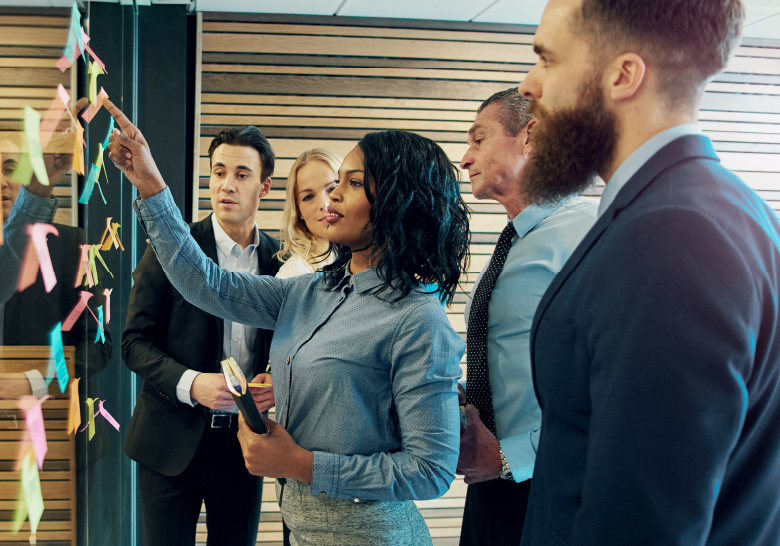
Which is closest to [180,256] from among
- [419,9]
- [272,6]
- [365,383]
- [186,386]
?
[365,383]

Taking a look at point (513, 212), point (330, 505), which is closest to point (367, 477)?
point (330, 505)

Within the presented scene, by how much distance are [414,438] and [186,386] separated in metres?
1.02

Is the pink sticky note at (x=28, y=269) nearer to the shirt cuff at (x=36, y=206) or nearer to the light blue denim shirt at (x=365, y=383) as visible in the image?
the shirt cuff at (x=36, y=206)

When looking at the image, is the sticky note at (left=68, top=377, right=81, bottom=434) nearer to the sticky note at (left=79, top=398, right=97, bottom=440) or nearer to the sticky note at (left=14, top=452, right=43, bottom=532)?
the sticky note at (left=79, top=398, right=97, bottom=440)

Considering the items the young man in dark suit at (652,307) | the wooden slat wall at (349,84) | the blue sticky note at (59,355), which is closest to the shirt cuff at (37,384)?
the blue sticky note at (59,355)

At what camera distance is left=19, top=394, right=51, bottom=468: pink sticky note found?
98cm

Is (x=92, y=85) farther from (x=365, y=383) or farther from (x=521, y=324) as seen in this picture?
(x=521, y=324)

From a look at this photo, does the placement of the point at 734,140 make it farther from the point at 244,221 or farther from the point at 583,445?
the point at 583,445

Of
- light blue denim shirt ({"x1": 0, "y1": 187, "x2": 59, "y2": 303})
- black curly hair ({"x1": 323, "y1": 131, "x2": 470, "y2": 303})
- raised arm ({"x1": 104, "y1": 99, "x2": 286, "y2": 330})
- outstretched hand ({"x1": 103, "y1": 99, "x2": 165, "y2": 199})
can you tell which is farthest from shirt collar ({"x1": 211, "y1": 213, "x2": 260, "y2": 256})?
light blue denim shirt ({"x1": 0, "y1": 187, "x2": 59, "y2": 303})

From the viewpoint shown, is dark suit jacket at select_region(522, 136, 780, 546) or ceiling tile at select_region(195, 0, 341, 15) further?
ceiling tile at select_region(195, 0, 341, 15)

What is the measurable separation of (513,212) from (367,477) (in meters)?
0.98

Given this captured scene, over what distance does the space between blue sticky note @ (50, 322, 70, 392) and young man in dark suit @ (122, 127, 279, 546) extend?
0.69 m

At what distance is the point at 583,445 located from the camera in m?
0.86

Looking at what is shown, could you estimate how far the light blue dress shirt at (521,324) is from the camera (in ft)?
5.33
